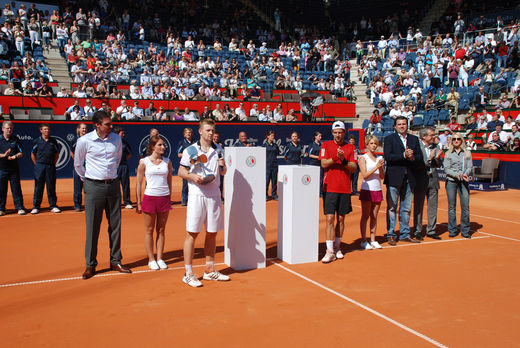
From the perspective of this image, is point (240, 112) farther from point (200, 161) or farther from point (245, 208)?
point (200, 161)

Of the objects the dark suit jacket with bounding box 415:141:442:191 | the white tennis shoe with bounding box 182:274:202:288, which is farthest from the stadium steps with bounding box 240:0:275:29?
the white tennis shoe with bounding box 182:274:202:288

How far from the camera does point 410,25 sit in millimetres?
37406

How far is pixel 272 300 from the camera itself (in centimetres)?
609

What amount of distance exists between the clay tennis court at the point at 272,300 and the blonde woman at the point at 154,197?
1.22 feet

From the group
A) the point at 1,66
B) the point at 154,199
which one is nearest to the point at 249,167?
the point at 154,199

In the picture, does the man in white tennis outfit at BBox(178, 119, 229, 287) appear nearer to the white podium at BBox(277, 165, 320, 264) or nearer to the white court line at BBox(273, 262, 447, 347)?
the white court line at BBox(273, 262, 447, 347)

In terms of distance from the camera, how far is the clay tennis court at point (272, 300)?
5.05m

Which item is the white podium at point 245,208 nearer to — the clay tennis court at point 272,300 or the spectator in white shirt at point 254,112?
the clay tennis court at point 272,300

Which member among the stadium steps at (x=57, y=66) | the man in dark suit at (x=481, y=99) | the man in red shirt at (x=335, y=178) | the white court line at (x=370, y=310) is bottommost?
the white court line at (x=370, y=310)

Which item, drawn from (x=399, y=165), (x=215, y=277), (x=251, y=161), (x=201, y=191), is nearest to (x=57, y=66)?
(x=251, y=161)

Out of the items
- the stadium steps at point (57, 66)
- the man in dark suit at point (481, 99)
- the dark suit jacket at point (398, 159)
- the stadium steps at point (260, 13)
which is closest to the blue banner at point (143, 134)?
the dark suit jacket at point (398, 159)

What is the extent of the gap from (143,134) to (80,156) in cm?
1301

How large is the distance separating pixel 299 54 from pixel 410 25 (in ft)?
34.3

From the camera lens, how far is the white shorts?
21.4 ft
